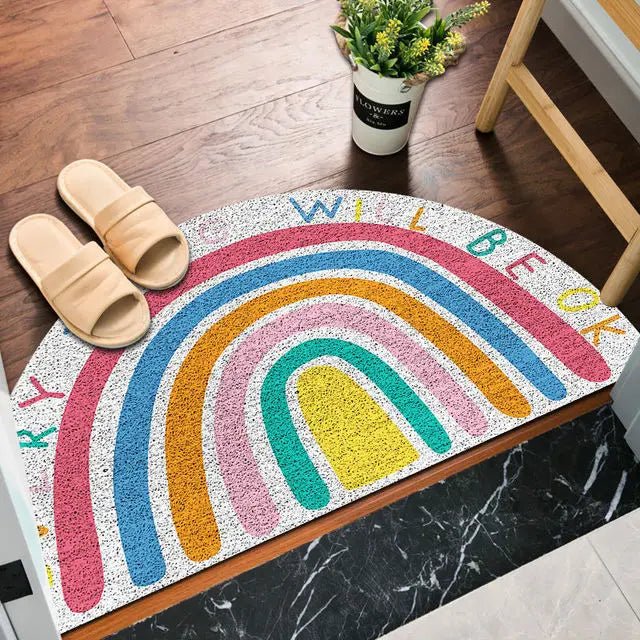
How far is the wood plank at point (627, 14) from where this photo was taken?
5.32 ft

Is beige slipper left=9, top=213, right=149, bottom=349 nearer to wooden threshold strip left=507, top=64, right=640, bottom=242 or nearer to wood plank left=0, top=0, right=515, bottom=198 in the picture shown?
wood plank left=0, top=0, right=515, bottom=198

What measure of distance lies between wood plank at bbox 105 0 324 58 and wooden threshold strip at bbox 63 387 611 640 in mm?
1184

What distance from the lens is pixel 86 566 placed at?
1627mm

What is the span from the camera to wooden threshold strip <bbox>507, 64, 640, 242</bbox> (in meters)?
1.84

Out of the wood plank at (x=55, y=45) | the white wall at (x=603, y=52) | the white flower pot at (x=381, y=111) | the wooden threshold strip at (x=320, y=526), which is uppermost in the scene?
the white wall at (x=603, y=52)

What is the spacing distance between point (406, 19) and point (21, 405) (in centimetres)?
111

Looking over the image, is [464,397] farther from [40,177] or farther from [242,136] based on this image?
[40,177]

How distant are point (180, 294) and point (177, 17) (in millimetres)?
824

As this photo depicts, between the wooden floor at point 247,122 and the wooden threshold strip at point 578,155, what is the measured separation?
6.2 inches

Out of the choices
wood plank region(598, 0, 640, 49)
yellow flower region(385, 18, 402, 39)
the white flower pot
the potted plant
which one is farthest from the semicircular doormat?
wood plank region(598, 0, 640, 49)

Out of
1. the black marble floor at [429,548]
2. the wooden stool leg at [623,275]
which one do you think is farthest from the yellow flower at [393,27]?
the black marble floor at [429,548]

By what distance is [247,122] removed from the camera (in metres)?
2.17

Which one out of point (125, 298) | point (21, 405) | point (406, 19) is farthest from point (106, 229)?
point (406, 19)

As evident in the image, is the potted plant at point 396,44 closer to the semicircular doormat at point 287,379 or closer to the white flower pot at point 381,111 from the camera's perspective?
the white flower pot at point 381,111
